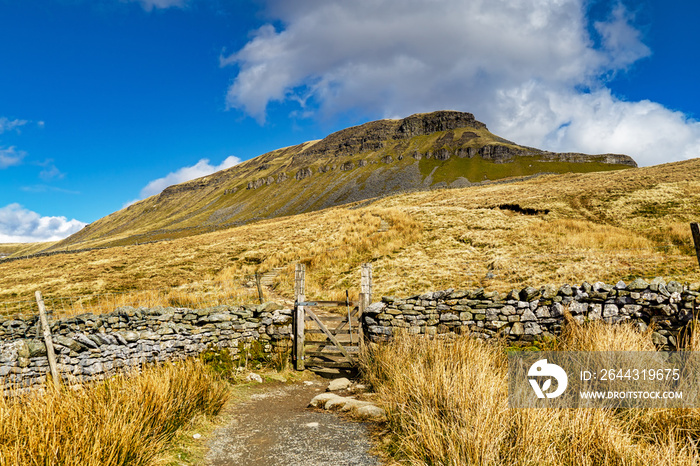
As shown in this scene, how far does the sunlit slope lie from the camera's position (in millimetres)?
17031

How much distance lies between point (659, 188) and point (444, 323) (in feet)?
123

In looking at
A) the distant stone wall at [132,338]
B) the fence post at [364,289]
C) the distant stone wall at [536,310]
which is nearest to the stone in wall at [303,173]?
the distant stone wall at [132,338]

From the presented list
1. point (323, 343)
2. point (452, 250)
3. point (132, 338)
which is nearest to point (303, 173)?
point (452, 250)

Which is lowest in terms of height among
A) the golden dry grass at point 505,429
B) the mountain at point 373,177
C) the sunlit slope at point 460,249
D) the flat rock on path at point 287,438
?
the flat rock on path at point 287,438

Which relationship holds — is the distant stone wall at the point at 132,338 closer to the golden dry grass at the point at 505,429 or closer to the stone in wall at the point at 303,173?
the golden dry grass at the point at 505,429

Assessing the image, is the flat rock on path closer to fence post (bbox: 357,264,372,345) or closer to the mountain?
fence post (bbox: 357,264,372,345)

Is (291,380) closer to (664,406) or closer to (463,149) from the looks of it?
(664,406)

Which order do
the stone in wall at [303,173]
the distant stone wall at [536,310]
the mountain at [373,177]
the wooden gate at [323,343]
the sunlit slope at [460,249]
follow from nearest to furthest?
the distant stone wall at [536,310]
the wooden gate at [323,343]
the sunlit slope at [460,249]
the mountain at [373,177]
the stone in wall at [303,173]

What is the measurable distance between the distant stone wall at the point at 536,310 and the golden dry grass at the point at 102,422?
16.9 feet

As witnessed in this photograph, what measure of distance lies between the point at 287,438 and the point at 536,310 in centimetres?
641

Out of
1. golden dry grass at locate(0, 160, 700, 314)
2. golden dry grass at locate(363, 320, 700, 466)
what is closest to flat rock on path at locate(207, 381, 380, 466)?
golden dry grass at locate(363, 320, 700, 466)

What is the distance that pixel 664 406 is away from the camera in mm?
4637

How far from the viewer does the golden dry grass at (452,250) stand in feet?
55.9

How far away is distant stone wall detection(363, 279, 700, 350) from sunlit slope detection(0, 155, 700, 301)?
651cm
